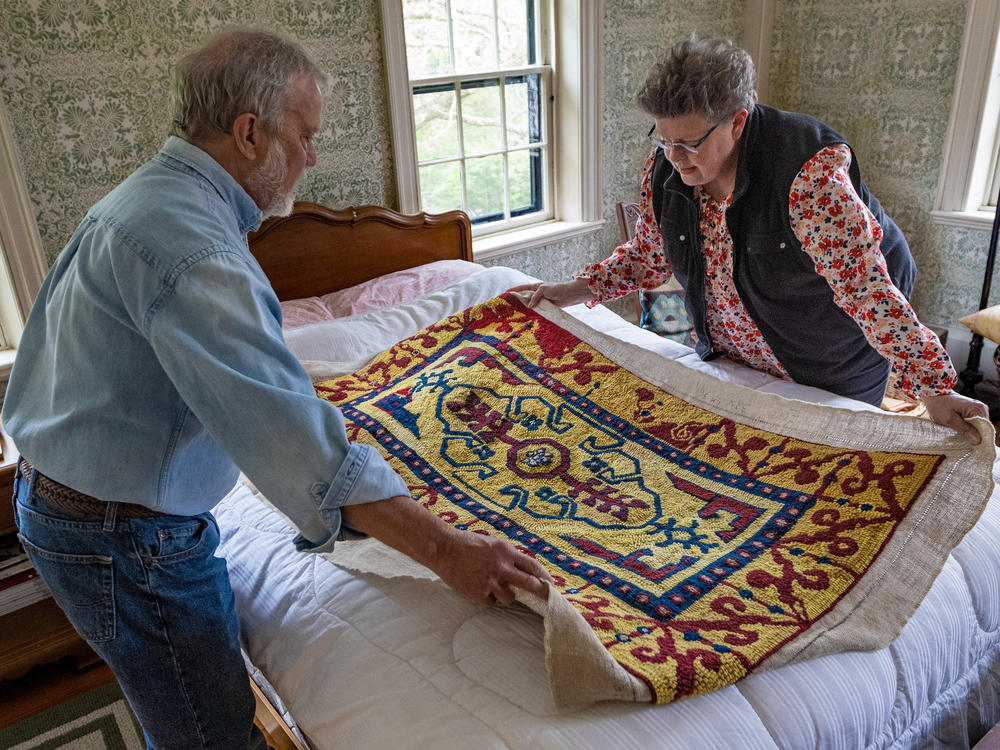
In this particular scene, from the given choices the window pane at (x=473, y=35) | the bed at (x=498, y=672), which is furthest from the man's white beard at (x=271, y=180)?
the window pane at (x=473, y=35)

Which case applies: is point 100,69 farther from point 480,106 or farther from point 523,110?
point 523,110

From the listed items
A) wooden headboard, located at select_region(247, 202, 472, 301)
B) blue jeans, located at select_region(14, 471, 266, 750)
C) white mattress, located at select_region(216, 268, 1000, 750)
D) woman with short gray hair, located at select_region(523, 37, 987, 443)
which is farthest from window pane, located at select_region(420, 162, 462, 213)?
blue jeans, located at select_region(14, 471, 266, 750)

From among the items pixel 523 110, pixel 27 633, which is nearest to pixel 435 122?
pixel 523 110

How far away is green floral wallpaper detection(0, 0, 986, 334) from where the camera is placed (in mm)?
2219

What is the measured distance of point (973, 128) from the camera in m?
3.36

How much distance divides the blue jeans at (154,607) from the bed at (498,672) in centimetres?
11

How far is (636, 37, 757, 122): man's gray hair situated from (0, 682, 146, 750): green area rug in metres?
2.01

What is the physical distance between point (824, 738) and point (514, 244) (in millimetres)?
2618

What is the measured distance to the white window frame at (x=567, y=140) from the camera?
297 cm

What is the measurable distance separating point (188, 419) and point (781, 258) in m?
1.27

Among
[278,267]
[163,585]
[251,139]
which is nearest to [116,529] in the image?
[163,585]

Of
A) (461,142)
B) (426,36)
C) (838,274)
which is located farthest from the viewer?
(461,142)

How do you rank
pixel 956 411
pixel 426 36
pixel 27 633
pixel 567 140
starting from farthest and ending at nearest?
pixel 567 140 → pixel 426 36 → pixel 27 633 → pixel 956 411

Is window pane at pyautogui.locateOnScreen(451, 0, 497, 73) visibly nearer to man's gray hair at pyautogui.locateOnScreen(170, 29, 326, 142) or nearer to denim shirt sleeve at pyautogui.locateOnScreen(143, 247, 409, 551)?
man's gray hair at pyautogui.locateOnScreen(170, 29, 326, 142)
